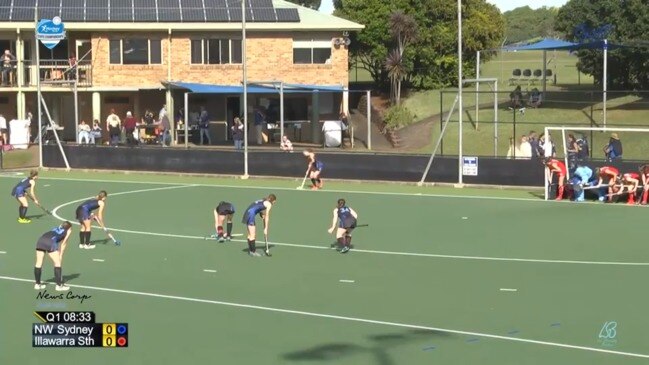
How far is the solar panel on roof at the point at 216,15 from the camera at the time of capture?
58.7 metres

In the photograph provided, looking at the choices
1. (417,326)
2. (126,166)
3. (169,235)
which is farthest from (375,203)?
(417,326)

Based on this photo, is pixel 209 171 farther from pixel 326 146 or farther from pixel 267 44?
pixel 267 44

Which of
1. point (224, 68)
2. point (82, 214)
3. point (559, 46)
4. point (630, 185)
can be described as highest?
point (559, 46)

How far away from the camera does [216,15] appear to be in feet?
193

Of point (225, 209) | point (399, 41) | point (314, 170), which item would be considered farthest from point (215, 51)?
point (225, 209)

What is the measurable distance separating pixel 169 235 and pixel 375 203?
27.8 ft

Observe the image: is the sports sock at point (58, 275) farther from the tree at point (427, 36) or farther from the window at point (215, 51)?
the tree at point (427, 36)

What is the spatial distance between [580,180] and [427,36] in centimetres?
3172

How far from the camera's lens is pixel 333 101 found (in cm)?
6022

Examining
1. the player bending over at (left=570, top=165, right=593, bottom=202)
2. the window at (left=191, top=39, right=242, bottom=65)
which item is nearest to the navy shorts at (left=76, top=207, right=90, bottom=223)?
the player bending over at (left=570, top=165, right=593, bottom=202)

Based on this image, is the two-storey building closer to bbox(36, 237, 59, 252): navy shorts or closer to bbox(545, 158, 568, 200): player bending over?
bbox(545, 158, 568, 200): player bending over

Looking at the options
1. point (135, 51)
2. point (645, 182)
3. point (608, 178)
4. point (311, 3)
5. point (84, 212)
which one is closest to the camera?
point (84, 212)

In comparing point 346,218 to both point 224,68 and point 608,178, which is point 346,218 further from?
point 224,68

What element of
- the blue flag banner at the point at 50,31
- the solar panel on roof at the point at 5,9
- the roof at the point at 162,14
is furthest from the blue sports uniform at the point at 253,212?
the solar panel on roof at the point at 5,9
